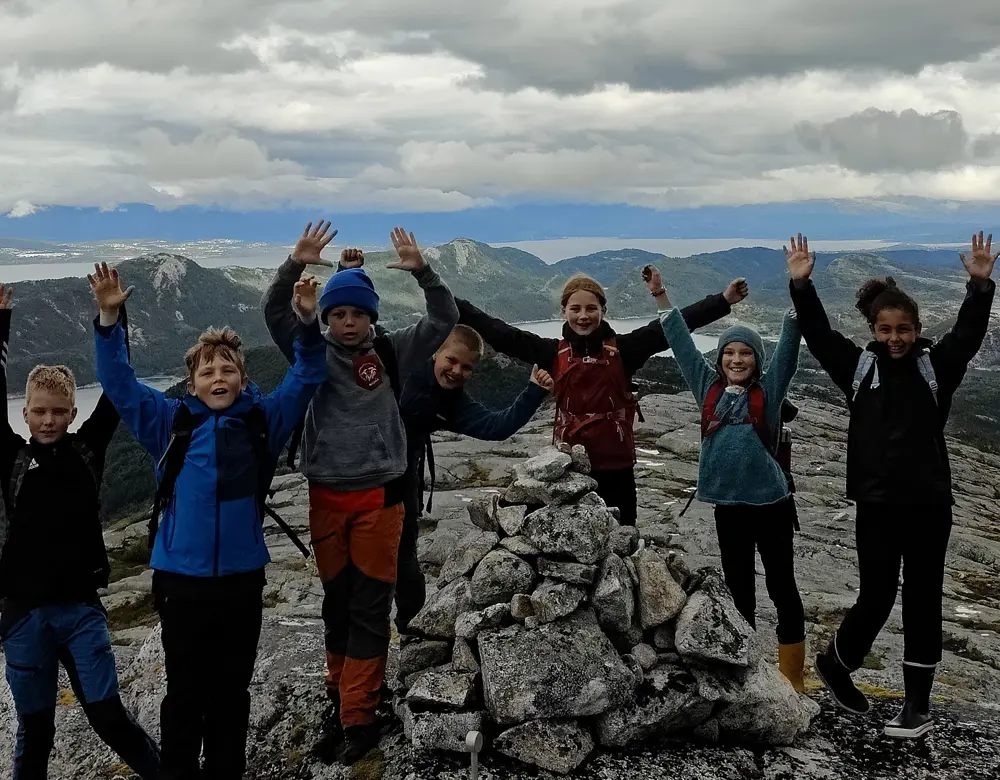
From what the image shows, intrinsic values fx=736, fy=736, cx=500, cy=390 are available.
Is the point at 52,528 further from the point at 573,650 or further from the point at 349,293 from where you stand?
the point at 573,650

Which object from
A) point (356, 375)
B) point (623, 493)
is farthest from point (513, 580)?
point (356, 375)

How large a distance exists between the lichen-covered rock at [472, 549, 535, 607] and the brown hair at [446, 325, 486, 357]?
8.06 feet

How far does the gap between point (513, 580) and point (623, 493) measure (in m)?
2.23

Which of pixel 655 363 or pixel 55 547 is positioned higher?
pixel 55 547

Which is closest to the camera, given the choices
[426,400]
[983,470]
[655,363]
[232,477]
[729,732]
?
[232,477]

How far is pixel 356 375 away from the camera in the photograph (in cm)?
775

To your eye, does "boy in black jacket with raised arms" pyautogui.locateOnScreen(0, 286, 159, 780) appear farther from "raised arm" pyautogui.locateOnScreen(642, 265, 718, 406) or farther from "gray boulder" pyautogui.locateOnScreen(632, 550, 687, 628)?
"raised arm" pyautogui.locateOnScreen(642, 265, 718, 406)

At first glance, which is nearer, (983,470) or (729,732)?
(729,732)

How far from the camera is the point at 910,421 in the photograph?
7.82 m

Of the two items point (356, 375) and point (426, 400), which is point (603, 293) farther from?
point (356, 375)

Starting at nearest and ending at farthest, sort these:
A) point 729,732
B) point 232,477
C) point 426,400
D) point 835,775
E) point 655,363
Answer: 1. point 232,477
2. point 835,775
3. point 729,732
4. point 426,400
5. point 655,363

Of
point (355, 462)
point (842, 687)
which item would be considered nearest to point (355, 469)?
point (355, 462)

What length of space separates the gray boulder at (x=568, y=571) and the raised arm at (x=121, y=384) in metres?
4.13

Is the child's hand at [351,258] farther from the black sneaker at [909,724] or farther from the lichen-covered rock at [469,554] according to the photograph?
the black sneaker at [909,724]
